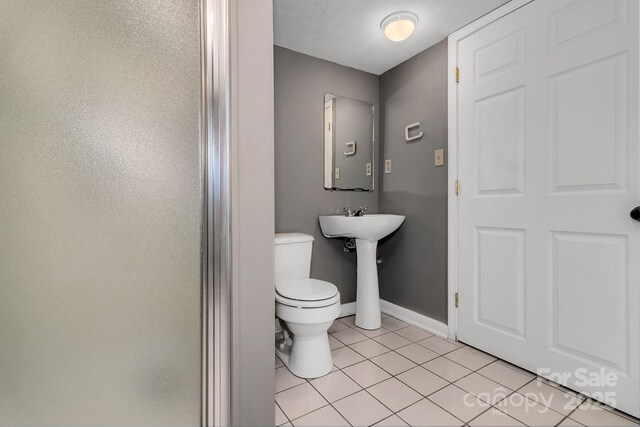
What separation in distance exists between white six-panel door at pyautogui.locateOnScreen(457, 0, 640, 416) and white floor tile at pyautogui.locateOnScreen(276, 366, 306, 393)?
113 cm

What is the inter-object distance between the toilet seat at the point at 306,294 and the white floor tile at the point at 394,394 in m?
0.47

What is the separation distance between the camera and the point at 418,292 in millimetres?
2250

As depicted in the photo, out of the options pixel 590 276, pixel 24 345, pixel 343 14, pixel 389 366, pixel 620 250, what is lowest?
pixel 389 366

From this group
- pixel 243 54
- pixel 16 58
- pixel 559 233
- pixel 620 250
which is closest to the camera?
pixel 16 58

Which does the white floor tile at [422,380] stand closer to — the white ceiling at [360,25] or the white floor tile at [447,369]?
the white floor tile at [447,369]

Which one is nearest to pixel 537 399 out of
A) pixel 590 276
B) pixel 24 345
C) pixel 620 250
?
pixel 590 276

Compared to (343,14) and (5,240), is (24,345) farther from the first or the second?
(343,14)

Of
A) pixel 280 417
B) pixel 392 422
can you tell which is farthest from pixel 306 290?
pixel 392 422

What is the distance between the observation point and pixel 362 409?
1.33 meters

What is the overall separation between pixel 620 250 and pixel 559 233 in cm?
23

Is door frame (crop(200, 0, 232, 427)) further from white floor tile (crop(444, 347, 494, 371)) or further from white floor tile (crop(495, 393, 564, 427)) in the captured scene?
white floor tile (crop(444, 347, 494, 371))

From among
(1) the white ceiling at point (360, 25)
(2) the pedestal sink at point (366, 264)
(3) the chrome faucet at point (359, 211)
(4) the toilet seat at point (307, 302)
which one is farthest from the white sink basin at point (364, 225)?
(1) the white ceiling at point (360, 25)

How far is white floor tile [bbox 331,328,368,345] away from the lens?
80.1 inches

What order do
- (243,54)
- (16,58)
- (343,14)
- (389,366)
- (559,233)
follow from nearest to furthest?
(16,58)
(243,54)
(559,233)
(389,366)
(343,14)
